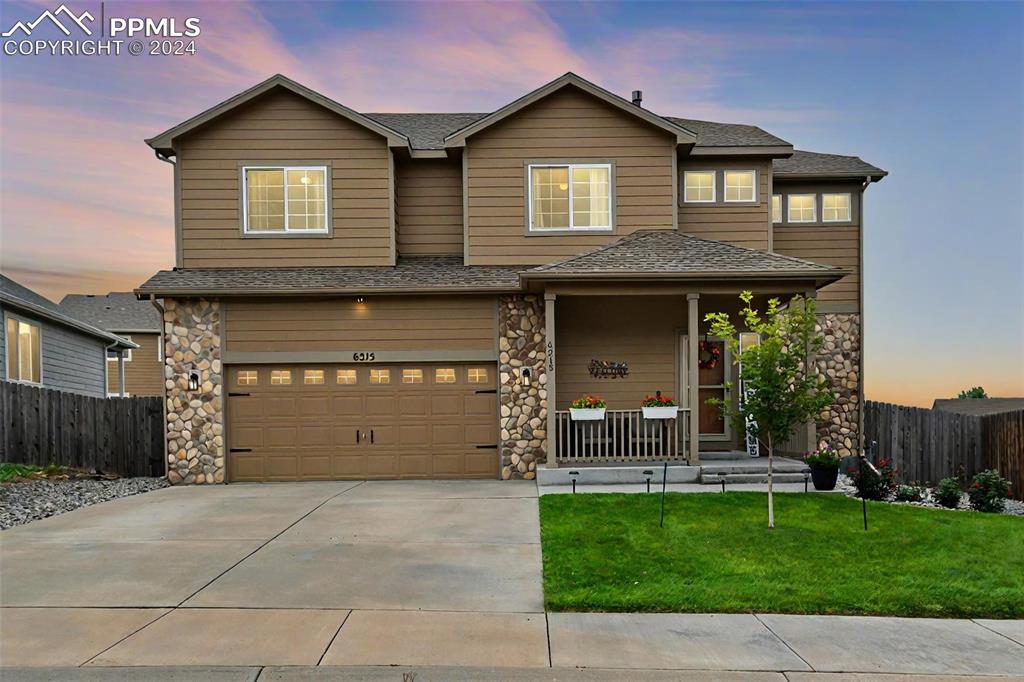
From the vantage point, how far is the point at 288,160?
1259 centimetres

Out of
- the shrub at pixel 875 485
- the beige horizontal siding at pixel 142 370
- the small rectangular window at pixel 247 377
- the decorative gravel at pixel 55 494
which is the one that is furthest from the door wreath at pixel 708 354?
the beige horizontal siding at pixel 142 370

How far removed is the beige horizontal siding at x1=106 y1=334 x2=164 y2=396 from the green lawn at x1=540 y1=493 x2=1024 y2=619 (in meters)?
25.4

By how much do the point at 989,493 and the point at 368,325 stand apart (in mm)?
Result: 10549

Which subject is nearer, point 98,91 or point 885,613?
point 885,613

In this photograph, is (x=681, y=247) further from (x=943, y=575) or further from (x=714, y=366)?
(x=943, y=575)

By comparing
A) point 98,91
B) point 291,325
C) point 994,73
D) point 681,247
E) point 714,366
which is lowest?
point 714,366

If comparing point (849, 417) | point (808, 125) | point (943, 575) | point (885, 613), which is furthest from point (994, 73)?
point (885, 613)

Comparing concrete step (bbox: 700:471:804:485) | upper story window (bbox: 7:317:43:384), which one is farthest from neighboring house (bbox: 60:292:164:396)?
concrete step (bbox: 700:471:804:485)

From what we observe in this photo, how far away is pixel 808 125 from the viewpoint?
1911 centimetres

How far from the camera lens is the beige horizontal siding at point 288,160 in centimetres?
1250

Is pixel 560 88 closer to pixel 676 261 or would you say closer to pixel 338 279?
pixel 676 261

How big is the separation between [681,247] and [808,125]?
1038 centimetres

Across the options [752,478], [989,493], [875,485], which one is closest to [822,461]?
[875,485]

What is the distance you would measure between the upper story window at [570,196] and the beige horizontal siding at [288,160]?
118 inches
